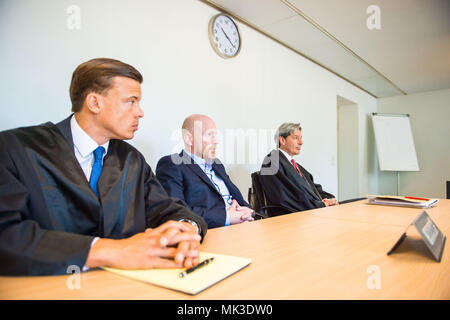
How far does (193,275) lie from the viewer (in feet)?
2.35

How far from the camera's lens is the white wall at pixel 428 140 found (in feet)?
20.7

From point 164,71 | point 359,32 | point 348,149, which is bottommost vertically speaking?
point 348,149

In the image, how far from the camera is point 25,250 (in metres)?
0.71

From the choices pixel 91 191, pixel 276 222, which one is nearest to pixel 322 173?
pixel 276 222

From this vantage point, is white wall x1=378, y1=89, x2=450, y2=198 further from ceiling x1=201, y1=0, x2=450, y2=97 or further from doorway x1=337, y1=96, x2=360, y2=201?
doorway x1=337, y1=96, x2=360, y2=201

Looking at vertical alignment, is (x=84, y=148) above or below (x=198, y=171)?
above

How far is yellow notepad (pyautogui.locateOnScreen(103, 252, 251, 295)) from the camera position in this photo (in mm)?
653

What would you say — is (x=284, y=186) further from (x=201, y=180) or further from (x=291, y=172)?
(x=201, y=180)

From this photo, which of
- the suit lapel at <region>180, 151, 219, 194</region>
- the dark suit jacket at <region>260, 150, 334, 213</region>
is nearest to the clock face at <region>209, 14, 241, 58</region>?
the dark suit jacket at <region>260, 150, 334, 213</region>

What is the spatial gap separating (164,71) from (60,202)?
177cm

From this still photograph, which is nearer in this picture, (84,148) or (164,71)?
(84,148)

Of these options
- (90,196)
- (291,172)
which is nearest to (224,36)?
(291,172)
